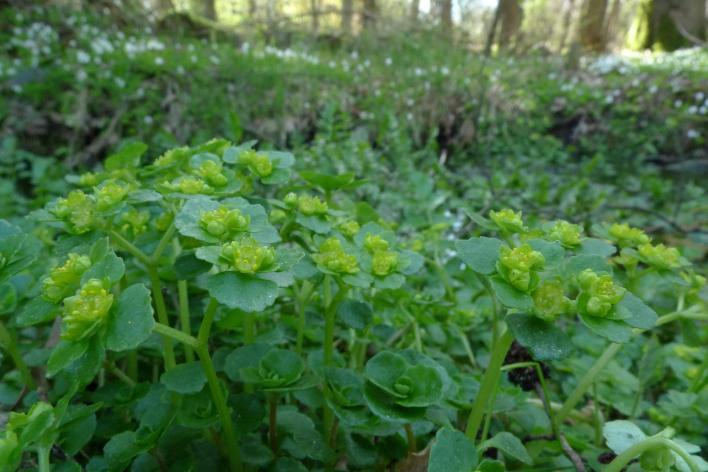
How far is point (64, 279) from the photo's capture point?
67 cm

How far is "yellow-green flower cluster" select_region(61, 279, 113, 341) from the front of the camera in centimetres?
59

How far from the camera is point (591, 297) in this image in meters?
0.64

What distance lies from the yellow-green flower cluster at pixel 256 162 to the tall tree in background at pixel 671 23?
1169 centimetres

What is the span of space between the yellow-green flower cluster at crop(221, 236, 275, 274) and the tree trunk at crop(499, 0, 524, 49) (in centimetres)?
582

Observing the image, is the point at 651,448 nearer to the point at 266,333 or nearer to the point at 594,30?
the point at 266,333

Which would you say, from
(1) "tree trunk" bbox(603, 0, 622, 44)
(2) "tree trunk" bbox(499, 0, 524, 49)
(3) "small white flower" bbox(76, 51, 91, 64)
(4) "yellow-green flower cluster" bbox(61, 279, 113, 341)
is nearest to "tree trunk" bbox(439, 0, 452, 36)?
(2) "tree trunk" bbox(499, 0, 524, 49)

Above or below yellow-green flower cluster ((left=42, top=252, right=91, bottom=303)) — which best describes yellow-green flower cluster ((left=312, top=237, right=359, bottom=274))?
below

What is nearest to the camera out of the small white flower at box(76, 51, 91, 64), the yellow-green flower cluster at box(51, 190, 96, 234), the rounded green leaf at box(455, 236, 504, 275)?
the rounded green leaf at box(455, 236, 504, 275)

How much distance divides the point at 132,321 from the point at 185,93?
3.41m

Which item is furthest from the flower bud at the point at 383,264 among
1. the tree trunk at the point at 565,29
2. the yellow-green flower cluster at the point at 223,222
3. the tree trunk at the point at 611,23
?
the tree trunk at the point at 611,23

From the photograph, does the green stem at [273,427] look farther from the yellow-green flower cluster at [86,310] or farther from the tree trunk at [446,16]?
the tree trunk at [446,16]

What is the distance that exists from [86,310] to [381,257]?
424 millimetres

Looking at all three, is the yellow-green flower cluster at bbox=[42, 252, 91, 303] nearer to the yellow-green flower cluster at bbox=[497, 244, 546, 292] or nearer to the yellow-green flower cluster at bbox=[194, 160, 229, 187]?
the yellow-green flower cluster at bbox=[194, 160, 229, 187]

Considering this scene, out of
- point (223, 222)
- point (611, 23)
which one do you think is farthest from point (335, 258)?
point (611, 23)
